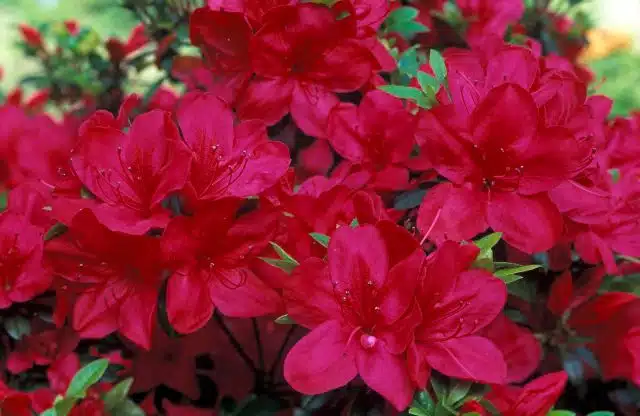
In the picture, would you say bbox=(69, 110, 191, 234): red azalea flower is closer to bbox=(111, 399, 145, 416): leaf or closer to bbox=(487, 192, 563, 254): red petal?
bbox=(111, 399, 145, 416): leaf

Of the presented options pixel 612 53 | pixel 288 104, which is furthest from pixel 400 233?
pixel 612 53

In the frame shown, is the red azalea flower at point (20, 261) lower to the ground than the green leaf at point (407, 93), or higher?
lower

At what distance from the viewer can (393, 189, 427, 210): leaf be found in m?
0.96

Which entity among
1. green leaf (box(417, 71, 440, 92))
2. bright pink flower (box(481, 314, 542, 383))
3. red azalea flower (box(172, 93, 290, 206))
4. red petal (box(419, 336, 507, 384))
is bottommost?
bright pink flower (box(481, 314, 542, 383))

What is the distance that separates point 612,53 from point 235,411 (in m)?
3.45

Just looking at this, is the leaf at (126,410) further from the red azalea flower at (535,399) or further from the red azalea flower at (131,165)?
the red azalea flower at (535,399)

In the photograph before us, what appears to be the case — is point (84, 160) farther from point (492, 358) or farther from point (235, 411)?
point (492, 358)

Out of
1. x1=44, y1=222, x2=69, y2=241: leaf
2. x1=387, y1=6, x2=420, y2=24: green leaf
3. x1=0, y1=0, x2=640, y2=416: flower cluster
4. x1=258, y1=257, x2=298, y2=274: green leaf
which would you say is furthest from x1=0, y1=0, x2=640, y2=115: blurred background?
x1=258, y1=257, x2=298, y2=274: green leaf

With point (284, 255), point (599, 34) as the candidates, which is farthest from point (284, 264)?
point (599, 34)

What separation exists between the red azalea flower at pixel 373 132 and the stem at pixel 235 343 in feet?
0.83

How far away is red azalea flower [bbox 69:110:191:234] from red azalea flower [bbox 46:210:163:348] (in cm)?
3

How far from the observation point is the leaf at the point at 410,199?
3.16 ft

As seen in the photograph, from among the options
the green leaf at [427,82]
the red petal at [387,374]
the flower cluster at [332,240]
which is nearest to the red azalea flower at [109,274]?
the flower cluster at [332,240]

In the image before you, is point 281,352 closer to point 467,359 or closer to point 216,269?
point 216,269
